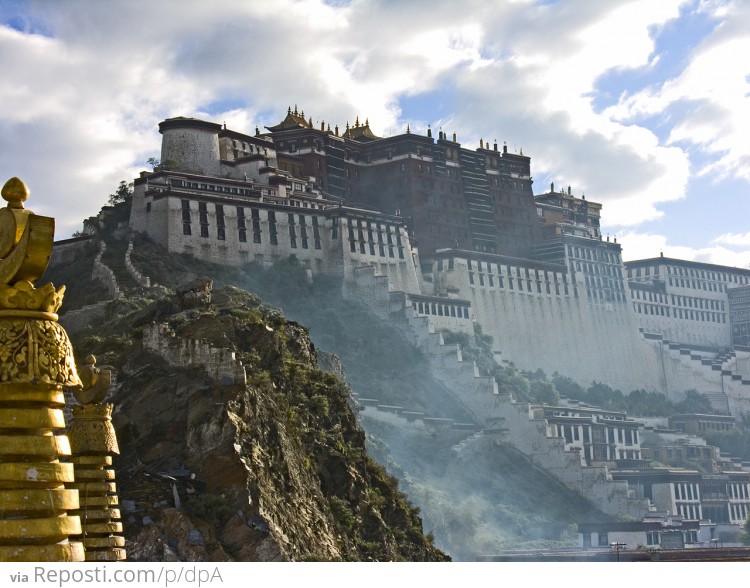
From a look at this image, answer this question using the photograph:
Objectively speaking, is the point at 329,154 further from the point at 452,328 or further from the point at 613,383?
the point at 613,383

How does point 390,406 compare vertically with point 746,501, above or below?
above

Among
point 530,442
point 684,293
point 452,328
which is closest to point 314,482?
point 530,442

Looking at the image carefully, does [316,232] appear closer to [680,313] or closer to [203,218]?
[203,218]

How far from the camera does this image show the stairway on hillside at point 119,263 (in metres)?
87.7

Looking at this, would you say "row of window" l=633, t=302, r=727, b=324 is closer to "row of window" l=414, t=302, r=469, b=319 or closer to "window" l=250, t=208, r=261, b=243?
"row of window" l=414, t=302, r=469, b=319

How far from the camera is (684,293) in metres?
146

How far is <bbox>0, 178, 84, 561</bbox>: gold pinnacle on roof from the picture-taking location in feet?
26.6

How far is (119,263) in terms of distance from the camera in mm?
92125

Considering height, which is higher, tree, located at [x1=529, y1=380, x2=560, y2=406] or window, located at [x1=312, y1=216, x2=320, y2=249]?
window, located at [x1=312, y1=216, x2=320, y2=249]

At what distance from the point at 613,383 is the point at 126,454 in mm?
93306

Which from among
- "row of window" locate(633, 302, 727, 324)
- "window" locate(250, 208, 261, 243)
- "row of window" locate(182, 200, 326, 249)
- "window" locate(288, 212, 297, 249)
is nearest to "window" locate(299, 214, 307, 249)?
"row of window" locate(182, 200, 326, 249)

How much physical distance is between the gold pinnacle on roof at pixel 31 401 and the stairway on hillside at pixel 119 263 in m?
78.9

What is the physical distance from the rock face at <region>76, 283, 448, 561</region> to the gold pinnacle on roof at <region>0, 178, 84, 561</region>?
2730 centimetres

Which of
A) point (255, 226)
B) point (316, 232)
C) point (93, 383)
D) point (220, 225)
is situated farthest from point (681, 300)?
point (93, 383)
